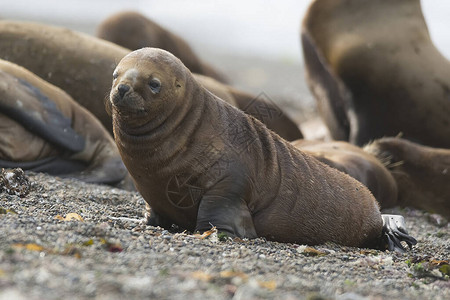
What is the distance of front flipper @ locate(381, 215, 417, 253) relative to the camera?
5769 millimetres

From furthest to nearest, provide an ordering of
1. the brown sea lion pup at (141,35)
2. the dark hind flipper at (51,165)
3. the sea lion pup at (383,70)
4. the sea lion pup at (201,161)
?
the brown sea lion pup at (141,35) → the sea lion pup at (383,70) → the dark hind flipper at (51,165) → the sea lion pup at (201,161)

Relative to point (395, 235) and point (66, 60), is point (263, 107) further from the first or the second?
point (395, 235)

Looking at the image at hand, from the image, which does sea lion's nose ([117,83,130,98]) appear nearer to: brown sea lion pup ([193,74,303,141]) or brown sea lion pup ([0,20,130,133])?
brown sea lion pup ([0,20,130,133])

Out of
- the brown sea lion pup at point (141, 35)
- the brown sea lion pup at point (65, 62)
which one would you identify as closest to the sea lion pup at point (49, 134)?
the brown sea lion pup at point (65, 62)

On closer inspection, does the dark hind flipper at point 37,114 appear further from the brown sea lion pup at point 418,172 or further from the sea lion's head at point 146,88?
the brown sea lion pup at point 418,172

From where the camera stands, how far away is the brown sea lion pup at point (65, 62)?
8.37 m

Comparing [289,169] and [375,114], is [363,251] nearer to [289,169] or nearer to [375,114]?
[289,169]

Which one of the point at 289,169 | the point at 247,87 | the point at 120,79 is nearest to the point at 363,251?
the point at 289,169

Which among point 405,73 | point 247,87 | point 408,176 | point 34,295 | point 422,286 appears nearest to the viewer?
point 34,295

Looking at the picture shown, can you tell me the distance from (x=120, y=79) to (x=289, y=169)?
1.25 m

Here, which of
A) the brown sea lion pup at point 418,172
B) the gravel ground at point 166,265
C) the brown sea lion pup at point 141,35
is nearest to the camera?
the gravel ground at point 166,265

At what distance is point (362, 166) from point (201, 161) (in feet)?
9.92

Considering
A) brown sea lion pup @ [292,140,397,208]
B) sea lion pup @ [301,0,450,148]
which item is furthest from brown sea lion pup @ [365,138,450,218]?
sea lion pup @ [301,0,450,148]

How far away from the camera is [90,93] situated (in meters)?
8.40
